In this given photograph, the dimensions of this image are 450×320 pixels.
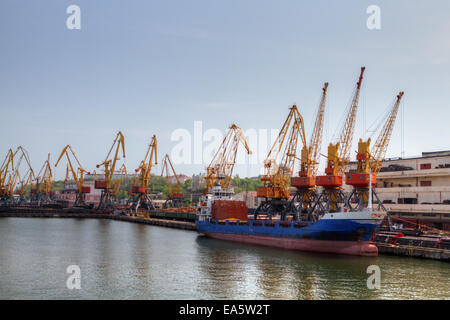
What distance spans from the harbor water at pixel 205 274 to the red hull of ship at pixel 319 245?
1272 millimetres

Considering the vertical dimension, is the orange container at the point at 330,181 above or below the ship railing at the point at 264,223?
above

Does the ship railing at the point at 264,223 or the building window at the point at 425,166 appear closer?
the ship railing at the point at 264,223

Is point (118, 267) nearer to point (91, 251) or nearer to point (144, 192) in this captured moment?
point (91, 251)

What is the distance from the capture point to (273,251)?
47.4 meters

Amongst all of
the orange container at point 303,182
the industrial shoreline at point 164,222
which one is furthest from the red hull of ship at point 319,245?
the orange container at point 303,182

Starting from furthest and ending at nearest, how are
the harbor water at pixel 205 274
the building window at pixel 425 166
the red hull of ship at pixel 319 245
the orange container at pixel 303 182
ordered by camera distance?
the orange container at pixel 303 182
the building window at pixel 425 166
the red hull of ship at pixel 319 245
the harbor water at pixel 205 274

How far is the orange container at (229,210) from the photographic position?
199ft

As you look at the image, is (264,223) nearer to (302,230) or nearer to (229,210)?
(302,230)

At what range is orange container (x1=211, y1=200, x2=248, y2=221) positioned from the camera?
2389 inches

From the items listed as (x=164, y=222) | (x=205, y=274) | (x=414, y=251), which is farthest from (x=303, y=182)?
(x=205, y=274)

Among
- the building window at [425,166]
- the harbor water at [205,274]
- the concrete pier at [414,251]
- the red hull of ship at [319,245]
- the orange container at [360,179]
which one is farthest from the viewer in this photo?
the building window at [425,166]

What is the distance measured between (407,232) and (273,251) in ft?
57.5

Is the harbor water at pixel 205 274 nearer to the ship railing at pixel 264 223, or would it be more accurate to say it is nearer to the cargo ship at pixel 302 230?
the cargo ship at pixel 302 230

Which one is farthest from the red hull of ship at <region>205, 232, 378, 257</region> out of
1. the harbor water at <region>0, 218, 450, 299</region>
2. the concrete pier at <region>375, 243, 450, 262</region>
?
the concrete pier at <region>375, 243, 450, 262</region>
